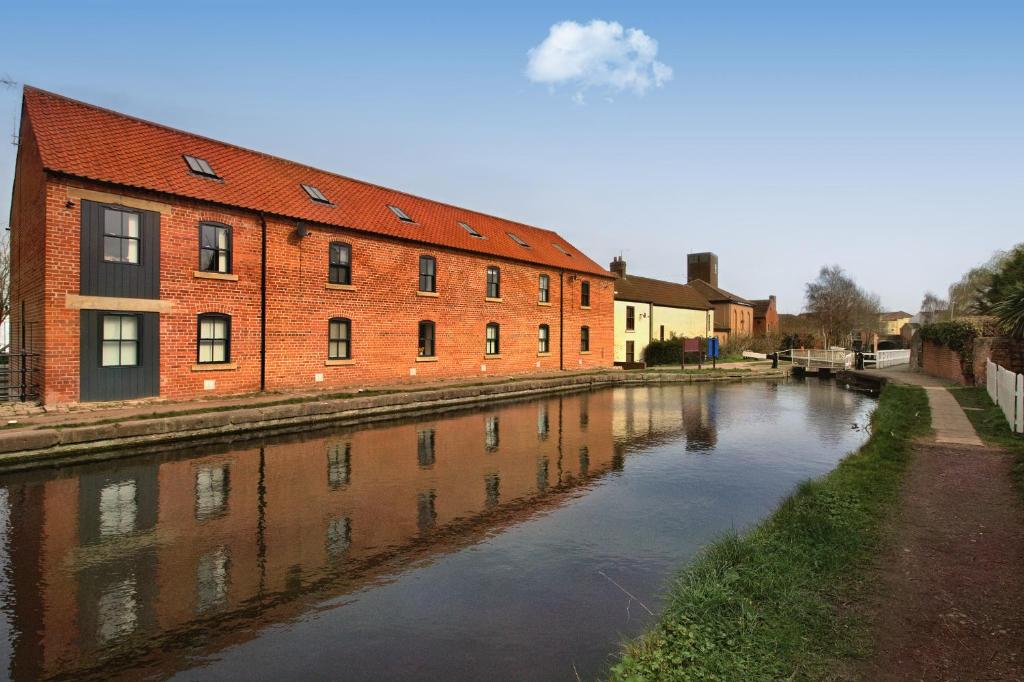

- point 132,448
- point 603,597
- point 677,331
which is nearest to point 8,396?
point 132,448

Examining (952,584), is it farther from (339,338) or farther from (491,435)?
(339,338)

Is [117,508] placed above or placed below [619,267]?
below

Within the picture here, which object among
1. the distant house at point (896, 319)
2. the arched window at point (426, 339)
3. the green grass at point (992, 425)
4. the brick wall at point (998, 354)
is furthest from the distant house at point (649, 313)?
the distant house at point (896, 319)

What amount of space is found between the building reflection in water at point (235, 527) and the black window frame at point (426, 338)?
30.1ft

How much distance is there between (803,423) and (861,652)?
12.6 m

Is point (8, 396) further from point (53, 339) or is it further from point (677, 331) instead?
point (677, 331)

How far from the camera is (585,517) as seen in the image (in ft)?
Answer: 22.7

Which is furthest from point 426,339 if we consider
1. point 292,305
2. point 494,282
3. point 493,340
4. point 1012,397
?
point 1012,397

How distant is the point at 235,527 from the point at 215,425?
6.35m

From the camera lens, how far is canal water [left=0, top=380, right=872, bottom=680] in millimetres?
3986

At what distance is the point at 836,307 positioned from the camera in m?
62.2

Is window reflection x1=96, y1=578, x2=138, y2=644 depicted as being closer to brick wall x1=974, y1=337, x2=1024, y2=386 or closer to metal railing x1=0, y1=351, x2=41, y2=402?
metal railing x1=0, y1=351, x2=41, y2=402

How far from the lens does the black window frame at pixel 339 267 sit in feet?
61.0

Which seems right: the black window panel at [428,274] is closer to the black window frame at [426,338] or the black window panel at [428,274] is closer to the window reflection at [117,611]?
the black window frame at [426,338]
